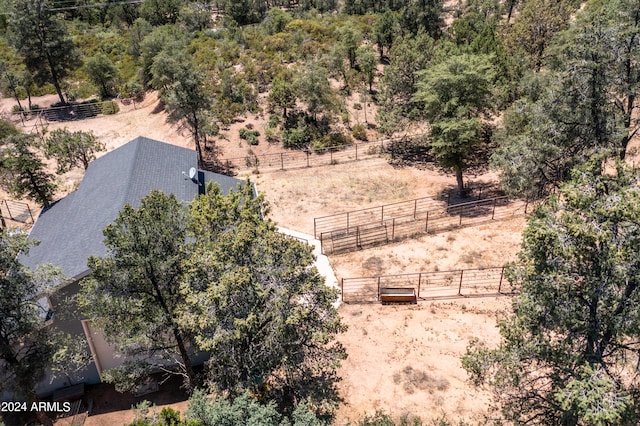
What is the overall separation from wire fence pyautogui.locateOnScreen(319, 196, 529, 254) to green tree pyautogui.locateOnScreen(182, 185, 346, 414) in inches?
511

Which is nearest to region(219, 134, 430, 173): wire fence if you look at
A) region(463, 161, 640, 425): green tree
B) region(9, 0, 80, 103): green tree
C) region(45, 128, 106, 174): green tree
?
region(45, 128, 106, 174): green tree

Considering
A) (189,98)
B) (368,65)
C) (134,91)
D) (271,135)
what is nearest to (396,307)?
(189,98)

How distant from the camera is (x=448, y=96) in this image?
30578mm

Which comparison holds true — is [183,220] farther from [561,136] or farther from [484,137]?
[484,137]

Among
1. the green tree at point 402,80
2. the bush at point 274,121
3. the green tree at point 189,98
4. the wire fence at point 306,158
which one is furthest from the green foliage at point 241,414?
the bush at point 274,121

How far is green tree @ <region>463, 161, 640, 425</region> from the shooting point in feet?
33.1

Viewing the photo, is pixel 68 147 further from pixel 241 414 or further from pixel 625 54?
pixel 625 54

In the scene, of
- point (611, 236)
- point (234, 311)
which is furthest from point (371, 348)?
point (611, 236)

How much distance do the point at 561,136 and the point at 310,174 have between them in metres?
20.5

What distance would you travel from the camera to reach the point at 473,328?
20.8 m

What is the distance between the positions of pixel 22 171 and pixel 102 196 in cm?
1093

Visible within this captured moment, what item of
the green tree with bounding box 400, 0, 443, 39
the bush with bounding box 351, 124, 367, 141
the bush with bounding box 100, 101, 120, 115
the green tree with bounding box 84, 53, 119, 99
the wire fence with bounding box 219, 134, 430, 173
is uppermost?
the green tree with bounding box 400, 0, 443, 39

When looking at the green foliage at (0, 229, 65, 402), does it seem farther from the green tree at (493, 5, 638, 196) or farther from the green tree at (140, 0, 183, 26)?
the green tree at (140, 0, 183, 26)

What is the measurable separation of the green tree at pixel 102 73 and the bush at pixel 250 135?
893 inches
